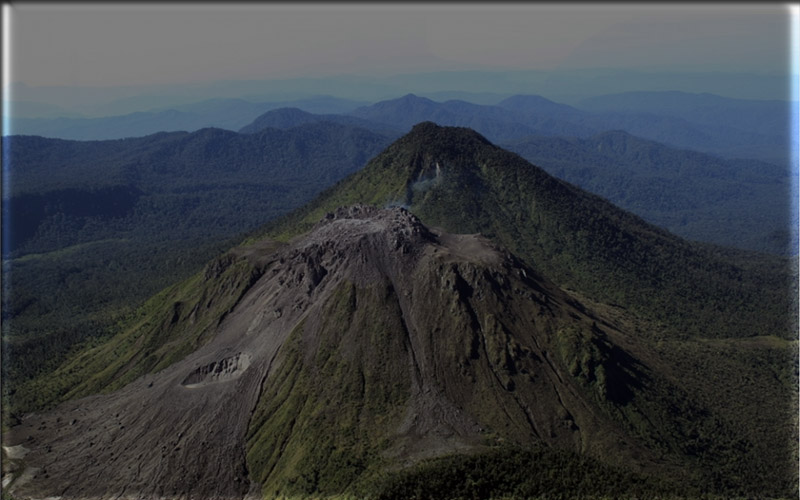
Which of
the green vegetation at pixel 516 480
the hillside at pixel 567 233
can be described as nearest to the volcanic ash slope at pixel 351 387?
the green vegetation at pixel 516 480

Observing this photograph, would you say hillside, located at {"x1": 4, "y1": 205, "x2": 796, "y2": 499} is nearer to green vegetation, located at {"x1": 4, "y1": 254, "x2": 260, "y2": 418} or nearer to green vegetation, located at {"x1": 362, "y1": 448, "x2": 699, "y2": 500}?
green vegetation, located at {"x1": 362, "y1": 448, "x2": 699, "y2": 500}

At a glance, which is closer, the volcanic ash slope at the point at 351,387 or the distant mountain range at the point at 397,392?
the distant mountain range at the point at 397,392

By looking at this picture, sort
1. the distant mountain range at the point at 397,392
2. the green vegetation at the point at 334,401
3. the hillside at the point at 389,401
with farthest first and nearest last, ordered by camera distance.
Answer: the distant mountain range at the point at 397,392 < the green vegetation at the point at 334,401 < the hillside at the point at 389,401

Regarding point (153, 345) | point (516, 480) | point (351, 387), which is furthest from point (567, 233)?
point (153, 345)

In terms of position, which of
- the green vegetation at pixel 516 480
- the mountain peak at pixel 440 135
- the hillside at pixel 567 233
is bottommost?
the green vegetation at pixel 516 480

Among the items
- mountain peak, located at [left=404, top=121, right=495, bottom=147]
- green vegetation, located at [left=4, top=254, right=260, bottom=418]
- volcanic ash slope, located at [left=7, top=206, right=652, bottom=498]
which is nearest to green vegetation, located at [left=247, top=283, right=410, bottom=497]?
volcanic ash slope, located at [left=7, top=206, right=652, bottom=498]

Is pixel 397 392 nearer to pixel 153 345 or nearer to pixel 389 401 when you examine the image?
pixel 389 401

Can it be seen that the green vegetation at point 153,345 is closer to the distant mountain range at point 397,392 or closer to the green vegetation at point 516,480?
the distant mountain range at point 397,392
